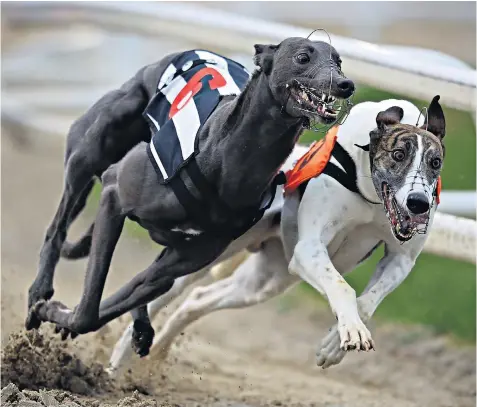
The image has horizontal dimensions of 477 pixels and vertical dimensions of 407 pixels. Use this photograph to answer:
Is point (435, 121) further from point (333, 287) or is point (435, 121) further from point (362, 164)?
point (333, 287)

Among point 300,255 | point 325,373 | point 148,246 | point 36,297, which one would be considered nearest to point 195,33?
point 148,246

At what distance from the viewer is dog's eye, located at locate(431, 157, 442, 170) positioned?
2996 millimetres

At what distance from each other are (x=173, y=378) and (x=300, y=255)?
1.24m

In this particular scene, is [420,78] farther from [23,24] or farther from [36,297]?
[23,24]

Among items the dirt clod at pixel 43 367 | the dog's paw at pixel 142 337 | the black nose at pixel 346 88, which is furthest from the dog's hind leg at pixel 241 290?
the black nose at pixel 346 88

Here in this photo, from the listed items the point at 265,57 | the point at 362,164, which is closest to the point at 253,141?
the point at 265,57

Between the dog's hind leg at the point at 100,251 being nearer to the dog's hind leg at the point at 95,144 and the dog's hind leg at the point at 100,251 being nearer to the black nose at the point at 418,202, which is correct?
the dog's hind leg at the point at 95,144

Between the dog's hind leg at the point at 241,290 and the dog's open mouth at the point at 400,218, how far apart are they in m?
0.77

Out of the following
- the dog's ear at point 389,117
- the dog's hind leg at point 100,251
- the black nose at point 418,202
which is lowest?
the dog's hind leg at point 100,251

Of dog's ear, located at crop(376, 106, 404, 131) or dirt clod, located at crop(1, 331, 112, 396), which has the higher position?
dog's ear, located at crop(376, 106, 404, 131)

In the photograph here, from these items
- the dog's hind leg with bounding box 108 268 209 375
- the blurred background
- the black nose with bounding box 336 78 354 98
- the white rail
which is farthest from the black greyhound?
the white rail

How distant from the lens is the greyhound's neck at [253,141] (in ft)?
10.0

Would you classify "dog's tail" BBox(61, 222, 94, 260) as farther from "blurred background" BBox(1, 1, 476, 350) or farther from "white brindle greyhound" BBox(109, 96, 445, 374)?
"white brindle greyhound" BBox(109, 96, 445, 374)

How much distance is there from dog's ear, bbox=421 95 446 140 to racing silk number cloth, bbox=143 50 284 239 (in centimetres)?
53
